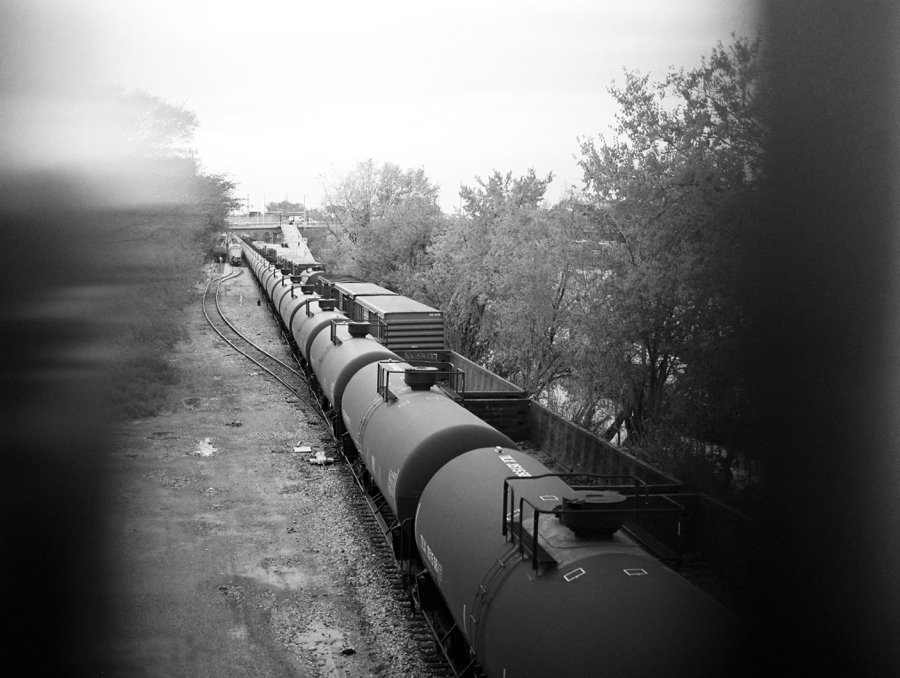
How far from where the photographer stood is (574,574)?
4.73m

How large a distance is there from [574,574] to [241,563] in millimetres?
7370

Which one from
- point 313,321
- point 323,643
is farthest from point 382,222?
point 323,643

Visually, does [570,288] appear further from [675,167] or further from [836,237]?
[836,237]

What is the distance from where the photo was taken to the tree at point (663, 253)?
5.04m

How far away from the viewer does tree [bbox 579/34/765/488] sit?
504cm

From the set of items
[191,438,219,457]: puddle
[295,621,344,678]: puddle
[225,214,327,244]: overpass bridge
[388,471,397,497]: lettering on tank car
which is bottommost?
[295,621,344,678]: puddle

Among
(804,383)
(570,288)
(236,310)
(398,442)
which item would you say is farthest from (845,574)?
(236,310)

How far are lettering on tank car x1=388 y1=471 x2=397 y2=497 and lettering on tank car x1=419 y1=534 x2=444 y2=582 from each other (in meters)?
1.24

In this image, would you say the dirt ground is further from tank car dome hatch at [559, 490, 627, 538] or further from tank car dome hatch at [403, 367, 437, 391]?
tank car dome hatch at [559, 490, 627, 538]

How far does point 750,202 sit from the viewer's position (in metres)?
2.15

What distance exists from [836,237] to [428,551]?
6142mm

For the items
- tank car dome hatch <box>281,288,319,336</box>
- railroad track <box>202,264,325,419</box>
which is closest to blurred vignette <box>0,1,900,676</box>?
railroad track <box>202,264,325,419</box>

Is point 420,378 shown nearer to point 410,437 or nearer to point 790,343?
point 410,437

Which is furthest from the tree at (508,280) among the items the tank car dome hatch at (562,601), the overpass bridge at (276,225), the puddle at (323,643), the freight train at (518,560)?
the overpass bridge at (276,225)
